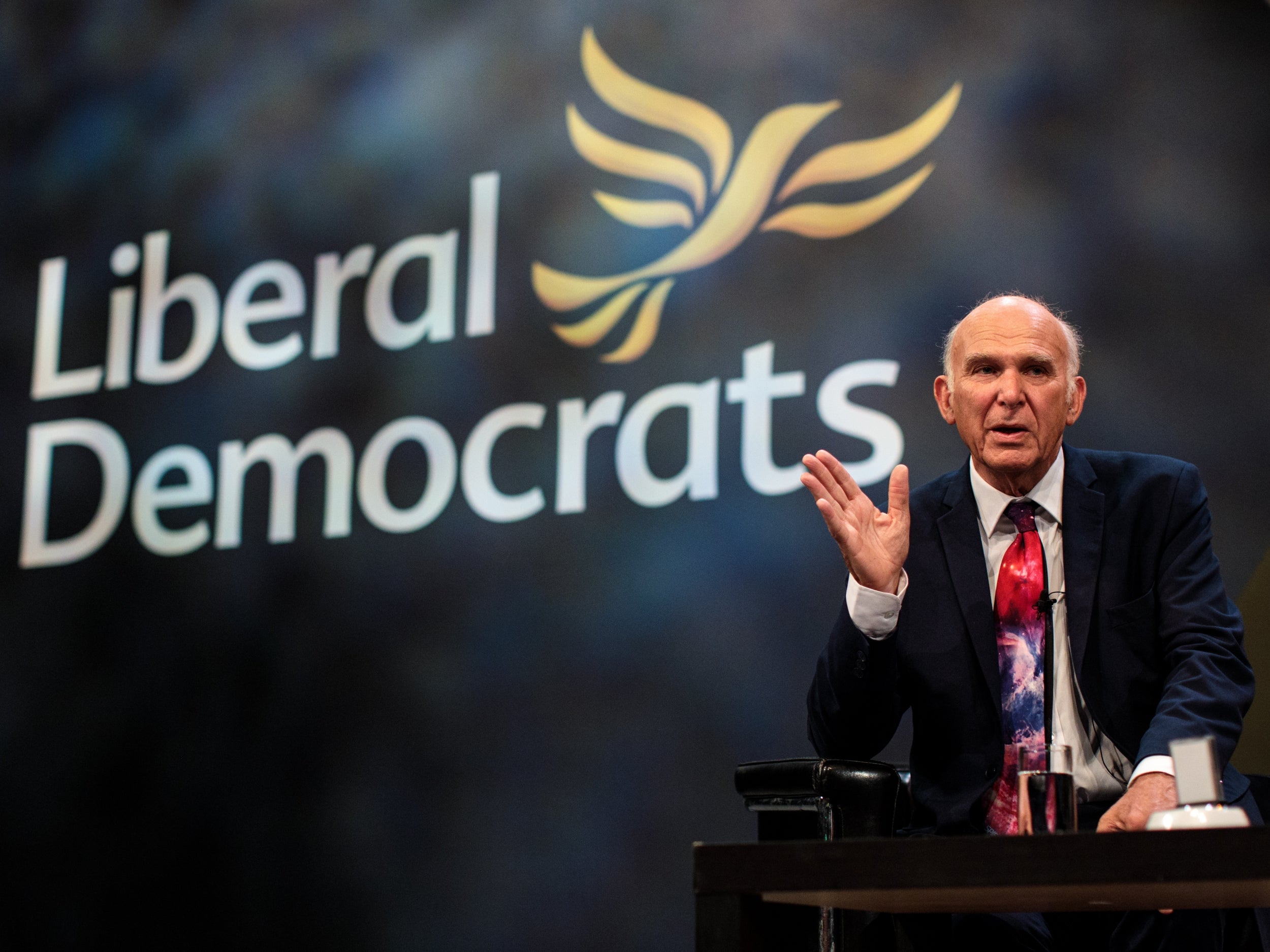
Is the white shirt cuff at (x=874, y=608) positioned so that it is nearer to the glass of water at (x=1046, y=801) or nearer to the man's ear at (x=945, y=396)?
the man's ear at (x=945, y=396)

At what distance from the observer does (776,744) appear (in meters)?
3.40

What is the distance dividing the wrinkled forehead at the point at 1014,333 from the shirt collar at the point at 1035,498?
17 centimetres

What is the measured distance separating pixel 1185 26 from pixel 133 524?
3238 mm

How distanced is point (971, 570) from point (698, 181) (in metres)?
1.87

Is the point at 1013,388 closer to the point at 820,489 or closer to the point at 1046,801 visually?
the point at 820,489

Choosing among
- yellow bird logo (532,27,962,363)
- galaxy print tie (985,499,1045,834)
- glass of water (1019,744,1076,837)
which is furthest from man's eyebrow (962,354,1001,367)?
yellow bird logo (532,27,962,363)

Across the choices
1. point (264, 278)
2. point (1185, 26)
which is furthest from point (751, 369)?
point (264, 278)

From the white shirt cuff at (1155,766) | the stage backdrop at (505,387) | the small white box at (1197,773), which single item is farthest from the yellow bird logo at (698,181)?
the small white box at (1197,773)

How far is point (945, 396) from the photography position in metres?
2.40

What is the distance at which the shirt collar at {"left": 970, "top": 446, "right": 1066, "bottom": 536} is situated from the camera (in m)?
2.25

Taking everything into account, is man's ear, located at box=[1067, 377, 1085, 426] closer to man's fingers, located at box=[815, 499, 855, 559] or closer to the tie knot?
the tie knot

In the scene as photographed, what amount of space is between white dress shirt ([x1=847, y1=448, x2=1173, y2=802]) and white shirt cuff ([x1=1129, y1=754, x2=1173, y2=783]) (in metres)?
0.11

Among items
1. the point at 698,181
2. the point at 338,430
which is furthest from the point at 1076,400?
the point at 338,430

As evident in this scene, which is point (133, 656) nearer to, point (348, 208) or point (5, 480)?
point (5, 480)
